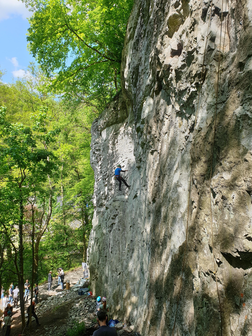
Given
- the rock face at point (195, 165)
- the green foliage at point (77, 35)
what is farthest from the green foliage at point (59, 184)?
the rock face at point (195, 165)

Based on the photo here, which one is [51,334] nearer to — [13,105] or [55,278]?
[55,278]

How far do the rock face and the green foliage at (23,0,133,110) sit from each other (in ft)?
8.10

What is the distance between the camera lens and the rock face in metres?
2.65

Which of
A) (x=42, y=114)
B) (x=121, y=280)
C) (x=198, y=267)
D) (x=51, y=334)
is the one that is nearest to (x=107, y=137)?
(x=42, y=114)

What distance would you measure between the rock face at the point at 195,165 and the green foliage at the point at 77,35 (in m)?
2.47

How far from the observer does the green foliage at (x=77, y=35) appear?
368 inches

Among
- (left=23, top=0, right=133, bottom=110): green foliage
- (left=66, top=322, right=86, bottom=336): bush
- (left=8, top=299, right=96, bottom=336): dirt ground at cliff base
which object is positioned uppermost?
(left=23, top=0, right=133, bottom=110): green foliage

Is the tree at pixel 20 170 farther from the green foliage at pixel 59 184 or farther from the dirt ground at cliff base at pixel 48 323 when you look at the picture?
the green foliage at pixel 59 184

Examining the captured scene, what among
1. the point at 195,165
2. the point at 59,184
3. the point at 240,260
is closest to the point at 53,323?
the point at 195,165

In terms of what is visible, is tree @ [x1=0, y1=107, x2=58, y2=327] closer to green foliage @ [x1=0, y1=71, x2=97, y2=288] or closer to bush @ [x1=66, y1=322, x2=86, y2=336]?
bush @ [x1=66, y1=322, x2=86, y2=336]

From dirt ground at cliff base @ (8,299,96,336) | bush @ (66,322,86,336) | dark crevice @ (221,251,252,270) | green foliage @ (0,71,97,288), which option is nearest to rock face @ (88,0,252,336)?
dark crevice @ (221,251,252,270)

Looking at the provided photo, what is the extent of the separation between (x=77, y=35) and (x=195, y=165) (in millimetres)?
8905

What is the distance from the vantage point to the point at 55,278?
1861 cm

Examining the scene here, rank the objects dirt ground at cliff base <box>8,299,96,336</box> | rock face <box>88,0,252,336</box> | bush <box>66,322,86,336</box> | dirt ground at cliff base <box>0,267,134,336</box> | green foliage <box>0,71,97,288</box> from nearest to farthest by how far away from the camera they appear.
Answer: rock face <box>88,0,252,336</box> → bush <box>66,322,86,336</box> → dirt ground at cliff base <box>0,267,134,336</box> → dirt ground at cliff base <box>8,299,96,336</box> → green foliage <box>0,71,97,288</box>
